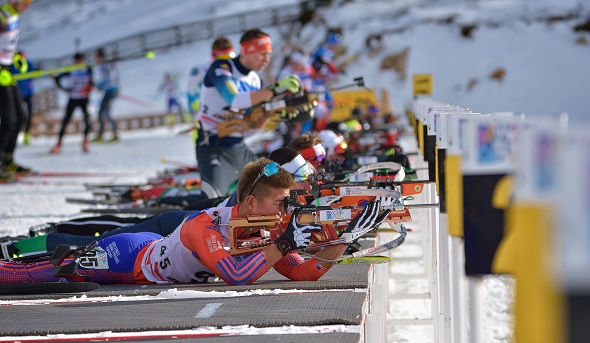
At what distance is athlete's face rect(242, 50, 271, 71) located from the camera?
28.2 ft

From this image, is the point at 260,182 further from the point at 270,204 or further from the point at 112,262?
the point at 112,262

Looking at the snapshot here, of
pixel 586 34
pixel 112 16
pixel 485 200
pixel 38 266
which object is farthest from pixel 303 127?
pixel 112 16

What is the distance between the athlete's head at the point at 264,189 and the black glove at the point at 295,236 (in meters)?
0.20

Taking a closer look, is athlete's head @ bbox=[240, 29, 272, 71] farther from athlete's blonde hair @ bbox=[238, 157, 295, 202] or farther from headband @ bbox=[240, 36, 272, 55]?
athlete's blonde hair @ bbox=[238, 157, 295, 202]

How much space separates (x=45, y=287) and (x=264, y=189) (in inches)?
42.5

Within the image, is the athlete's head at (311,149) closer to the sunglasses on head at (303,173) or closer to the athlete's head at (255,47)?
the sunglasses on head at (303,173)

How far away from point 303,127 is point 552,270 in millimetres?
10749

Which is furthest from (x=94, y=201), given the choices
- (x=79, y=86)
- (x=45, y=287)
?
(x=79, y=86)

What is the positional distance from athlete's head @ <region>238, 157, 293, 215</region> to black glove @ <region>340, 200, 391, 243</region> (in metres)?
0.35

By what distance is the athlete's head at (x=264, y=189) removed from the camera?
4.68 metres

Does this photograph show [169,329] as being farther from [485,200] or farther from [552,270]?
[552,270]

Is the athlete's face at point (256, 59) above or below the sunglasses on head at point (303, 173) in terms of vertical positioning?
above

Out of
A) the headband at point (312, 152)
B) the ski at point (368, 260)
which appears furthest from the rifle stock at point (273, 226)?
the headband at point (312, 152)

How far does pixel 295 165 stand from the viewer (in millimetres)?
5727
